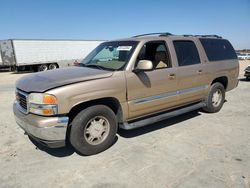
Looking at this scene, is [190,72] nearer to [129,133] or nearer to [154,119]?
[154,119]

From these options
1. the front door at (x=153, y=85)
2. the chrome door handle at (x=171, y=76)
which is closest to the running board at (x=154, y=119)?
the front door at (x=153, y=85)

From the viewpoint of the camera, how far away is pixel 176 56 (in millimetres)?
4754

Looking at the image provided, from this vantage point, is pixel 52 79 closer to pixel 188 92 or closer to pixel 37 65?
pixel 188 92

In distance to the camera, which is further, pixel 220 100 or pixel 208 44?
pixel 220 100

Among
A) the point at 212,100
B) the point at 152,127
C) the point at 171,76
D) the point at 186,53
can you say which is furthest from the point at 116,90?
the point at 212,100

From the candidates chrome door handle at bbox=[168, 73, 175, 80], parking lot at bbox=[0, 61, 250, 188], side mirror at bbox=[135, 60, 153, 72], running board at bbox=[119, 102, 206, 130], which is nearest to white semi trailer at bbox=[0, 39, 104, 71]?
parking lot at bbox=[0, 61, 250, 188]

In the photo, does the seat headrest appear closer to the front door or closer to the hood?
the front door

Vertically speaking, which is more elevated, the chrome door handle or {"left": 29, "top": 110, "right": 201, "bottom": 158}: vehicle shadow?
the chrome door handle

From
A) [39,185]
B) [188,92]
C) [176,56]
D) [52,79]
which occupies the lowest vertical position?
[39,185]

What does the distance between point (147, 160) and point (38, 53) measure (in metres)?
22.2

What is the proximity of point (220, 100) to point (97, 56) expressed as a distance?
11.8ft

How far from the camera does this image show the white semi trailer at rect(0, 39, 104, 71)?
72.8ft

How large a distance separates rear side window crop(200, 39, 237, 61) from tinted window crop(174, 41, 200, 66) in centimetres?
44

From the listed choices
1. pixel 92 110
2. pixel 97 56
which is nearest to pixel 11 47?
pixel 97 56
